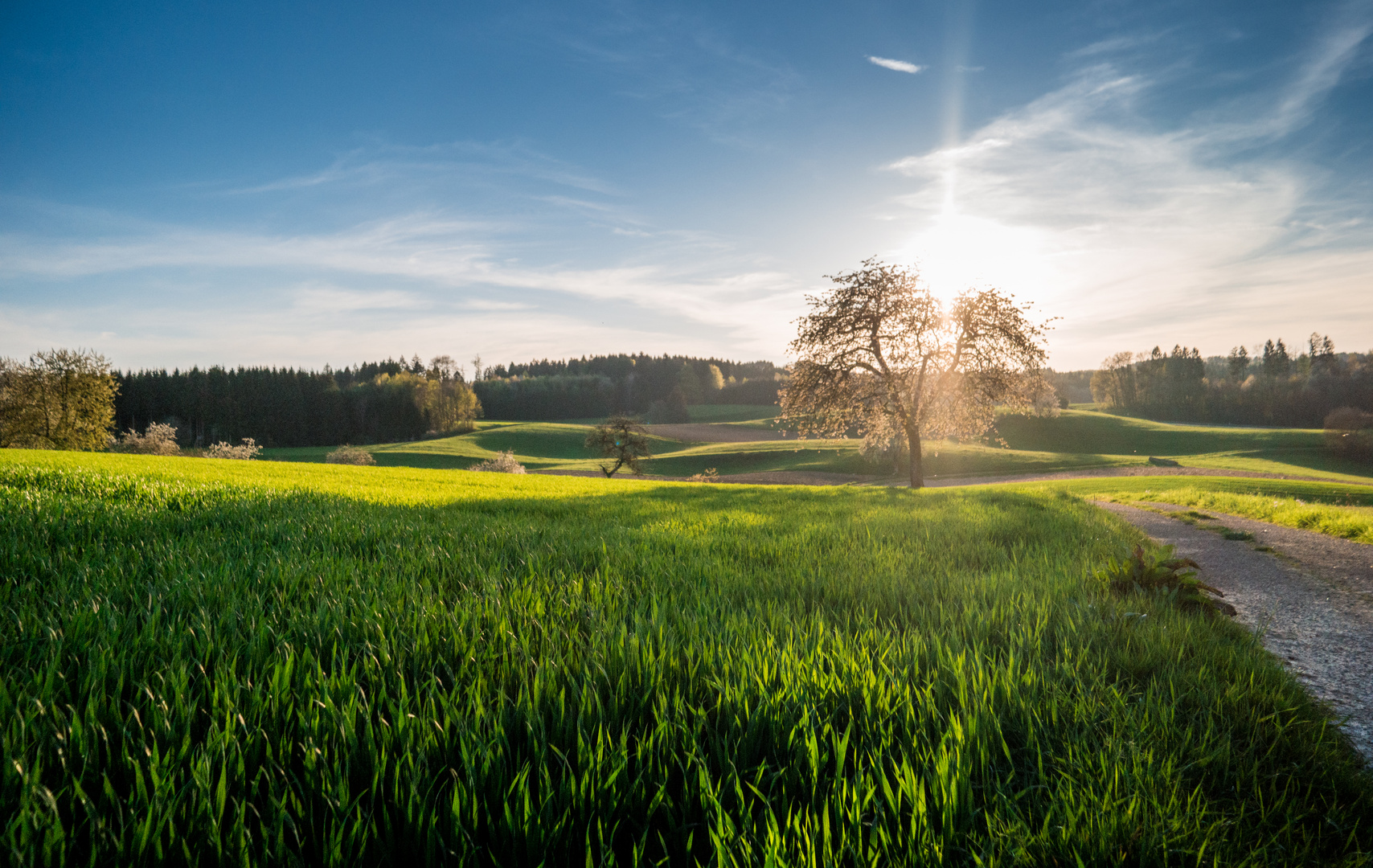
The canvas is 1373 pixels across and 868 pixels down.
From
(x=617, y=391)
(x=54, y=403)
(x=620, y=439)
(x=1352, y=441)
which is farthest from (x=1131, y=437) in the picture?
(x=54, y=403)

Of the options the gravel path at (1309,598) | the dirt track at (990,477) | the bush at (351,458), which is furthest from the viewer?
the bush at (351,458)

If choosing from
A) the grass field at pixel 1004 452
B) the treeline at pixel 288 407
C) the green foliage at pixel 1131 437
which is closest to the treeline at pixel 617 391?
the treeline at pixel 288 407

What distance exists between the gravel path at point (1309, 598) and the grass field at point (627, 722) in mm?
814

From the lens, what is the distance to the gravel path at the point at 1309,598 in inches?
137

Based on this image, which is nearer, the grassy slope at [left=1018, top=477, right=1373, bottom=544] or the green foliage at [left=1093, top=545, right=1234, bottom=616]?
the green foliage at [left=1093, top=545, right=1234, bottom=616]

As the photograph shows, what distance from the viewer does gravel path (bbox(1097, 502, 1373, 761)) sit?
349cm

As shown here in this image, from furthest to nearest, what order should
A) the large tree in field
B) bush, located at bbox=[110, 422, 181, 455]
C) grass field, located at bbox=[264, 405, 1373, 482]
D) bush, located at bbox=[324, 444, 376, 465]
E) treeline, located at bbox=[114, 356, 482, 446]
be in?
treeline, located at bbox=[114, 356, 482, 446], bush, located at bbox=[324, 444, 376, 465], grass field, located at bbox=[264, 405, 1373, 482], bush, located at bbox=[110, 422, 181, 455], the large tree in field

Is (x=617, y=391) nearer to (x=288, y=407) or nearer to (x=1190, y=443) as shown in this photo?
(x=288, y=407)

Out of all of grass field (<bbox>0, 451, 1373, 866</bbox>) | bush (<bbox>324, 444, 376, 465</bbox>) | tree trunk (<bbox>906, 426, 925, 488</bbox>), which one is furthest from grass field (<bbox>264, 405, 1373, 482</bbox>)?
grass field (<bbox>0, 451, 1373, 866</bbox>)

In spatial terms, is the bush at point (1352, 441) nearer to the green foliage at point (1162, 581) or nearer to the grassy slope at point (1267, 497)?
the grassy slope at point (1267, 497)

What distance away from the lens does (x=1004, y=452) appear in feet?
167

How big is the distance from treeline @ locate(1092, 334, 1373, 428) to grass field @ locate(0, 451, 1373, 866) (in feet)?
343

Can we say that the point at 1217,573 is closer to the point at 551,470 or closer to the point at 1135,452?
the point at 551,470

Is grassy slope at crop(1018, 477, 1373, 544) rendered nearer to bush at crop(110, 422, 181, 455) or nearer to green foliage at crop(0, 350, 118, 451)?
bush at crop(110, 422, 181, 455)
